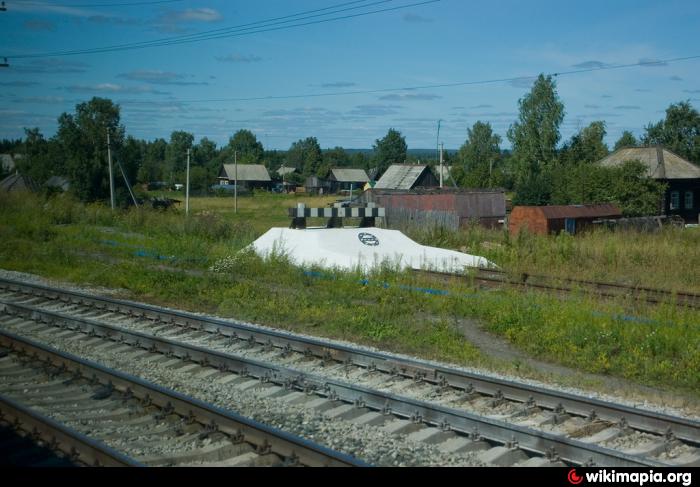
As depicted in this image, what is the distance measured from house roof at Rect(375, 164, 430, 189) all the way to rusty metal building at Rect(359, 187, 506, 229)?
26322 mm

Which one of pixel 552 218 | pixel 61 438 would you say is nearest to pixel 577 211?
pixel 552 218

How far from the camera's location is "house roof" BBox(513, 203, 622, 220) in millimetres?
27859

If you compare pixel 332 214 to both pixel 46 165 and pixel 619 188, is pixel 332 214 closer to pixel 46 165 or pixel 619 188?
pixel 619 188

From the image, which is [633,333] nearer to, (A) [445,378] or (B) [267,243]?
(A) [445,378]

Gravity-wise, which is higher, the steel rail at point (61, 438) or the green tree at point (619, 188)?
the green tree at point (619, 188)

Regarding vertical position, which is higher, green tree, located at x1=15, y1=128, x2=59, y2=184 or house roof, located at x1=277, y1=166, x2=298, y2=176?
house roof, located at x1=277, y1=166, x2=298, y2=176

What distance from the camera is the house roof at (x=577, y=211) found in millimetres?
27859

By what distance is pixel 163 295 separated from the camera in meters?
14.4

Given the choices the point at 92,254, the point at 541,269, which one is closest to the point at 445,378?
the point at 541,269

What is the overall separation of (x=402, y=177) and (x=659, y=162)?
21.7m

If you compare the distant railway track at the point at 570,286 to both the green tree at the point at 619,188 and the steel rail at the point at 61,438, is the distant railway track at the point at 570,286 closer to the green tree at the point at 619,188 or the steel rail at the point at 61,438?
the steel rail at the point at 61,438

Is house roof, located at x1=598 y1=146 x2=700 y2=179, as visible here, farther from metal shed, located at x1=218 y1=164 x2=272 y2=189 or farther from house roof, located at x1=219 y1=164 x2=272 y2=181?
house roof, located at x1=219 y1=164 x2=272 y2=181

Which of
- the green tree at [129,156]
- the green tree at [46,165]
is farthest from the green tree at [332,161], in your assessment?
the green tree at [129,156]
